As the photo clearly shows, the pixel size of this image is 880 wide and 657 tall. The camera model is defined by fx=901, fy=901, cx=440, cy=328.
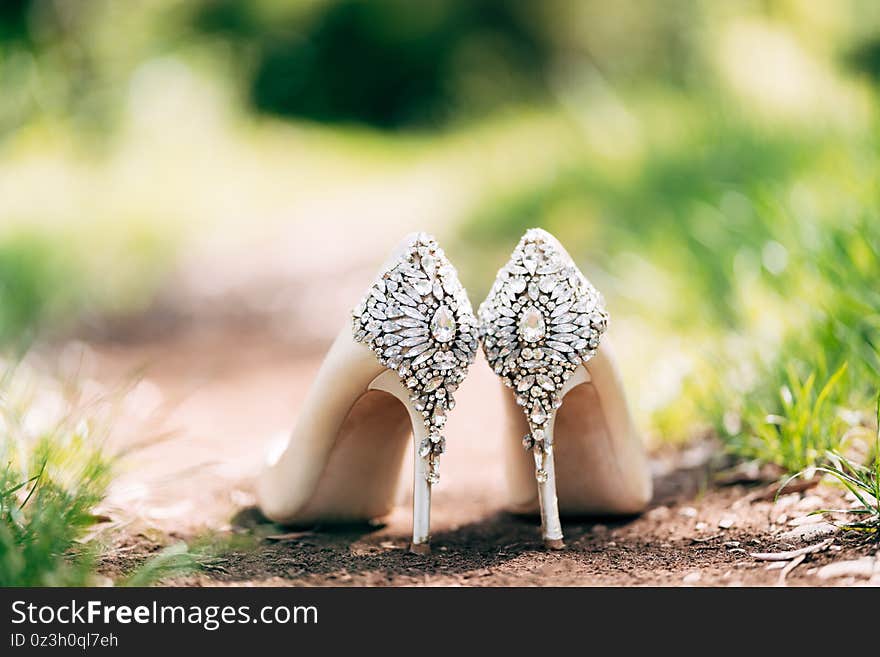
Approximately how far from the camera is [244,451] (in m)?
3.16

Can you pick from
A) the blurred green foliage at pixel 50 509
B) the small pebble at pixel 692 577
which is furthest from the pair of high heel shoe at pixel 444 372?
the blurred green foliage at pixel 50 509

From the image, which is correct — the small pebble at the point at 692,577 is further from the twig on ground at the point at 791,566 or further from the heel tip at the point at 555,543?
the heel tip at the point at 555,543

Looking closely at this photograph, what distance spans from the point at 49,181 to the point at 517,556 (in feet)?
16.7

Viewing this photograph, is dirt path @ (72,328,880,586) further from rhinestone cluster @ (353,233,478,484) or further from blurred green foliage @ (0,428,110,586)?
rhinestone cluster @ (353,233,478,484)

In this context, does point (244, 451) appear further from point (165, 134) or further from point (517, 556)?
point (165, 134)

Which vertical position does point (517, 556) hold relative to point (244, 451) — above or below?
below

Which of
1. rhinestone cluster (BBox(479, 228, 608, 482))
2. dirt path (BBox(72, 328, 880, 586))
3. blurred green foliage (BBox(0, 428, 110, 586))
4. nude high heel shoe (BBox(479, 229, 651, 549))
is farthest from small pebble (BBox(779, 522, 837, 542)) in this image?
blurred green foliage (BBox(0, 428, 110, 586))

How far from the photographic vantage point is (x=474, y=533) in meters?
2.23

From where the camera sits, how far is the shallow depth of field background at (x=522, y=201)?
2.81 metres

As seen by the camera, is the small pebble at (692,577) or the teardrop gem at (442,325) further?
the teardrop gem at (442,325)

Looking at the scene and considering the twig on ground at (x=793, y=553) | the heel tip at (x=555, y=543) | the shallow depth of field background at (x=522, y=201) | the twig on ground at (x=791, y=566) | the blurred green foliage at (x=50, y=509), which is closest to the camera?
the blurred green foliage at (x=50, y=509)

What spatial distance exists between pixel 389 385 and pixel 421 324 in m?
0.17
